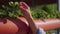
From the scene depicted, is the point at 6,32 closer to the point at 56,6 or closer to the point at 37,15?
the point at 37,15

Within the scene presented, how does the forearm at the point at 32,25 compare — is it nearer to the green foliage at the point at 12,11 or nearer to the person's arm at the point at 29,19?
the person's arm at the point at 29,19

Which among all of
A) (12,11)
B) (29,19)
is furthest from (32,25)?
(12,11)

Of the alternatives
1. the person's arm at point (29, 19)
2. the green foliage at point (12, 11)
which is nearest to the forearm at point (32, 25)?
the person's arm at point (29, 19)

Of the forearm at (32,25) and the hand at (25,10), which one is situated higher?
the hand at (25,10)

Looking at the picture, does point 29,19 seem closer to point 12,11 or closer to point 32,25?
point 32,25

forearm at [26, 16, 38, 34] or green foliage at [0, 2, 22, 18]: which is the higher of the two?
green foliage at [0, 2, 22, 18]

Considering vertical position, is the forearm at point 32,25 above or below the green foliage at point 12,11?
below

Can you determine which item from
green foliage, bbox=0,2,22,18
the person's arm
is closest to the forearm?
the person's arm

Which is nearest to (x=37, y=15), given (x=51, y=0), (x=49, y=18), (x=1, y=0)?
(x=49, y=18)

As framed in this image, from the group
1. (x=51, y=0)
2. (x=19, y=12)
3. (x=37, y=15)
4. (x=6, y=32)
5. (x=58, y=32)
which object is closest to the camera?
(x=6, y=32)

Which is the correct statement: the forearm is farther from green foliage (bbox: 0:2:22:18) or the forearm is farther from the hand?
green foliage (bbox: 0:2:22:18)

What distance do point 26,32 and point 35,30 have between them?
0.06 meters

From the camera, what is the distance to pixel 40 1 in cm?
226

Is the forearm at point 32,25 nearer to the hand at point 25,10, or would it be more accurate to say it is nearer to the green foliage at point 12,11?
the hand at point 25,10
